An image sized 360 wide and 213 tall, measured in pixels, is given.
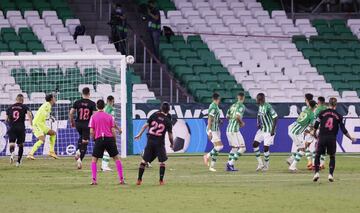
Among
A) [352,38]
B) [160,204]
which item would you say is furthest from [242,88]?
[160,204]

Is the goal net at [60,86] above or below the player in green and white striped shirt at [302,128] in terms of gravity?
above

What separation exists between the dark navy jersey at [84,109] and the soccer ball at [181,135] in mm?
8072

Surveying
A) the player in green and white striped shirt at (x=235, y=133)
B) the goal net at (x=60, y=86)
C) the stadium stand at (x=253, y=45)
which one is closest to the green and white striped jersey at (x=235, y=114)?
the player in green and white striped shirt at (x=235, y=133)

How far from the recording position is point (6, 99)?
35.7 m

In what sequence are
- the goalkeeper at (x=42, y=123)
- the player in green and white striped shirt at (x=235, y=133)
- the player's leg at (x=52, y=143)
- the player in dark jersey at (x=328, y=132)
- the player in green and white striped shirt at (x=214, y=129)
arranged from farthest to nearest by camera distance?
the player's leg at (x=52, y=143) < the goalkeeper at (x=42, y=123) < the player in green and white striped shirt at (x=214, y=129) < the player in green and white striped shirt at (x=235, y=133) < the player in dark jersey at (x=328, y=132)

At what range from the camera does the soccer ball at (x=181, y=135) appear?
3672cm

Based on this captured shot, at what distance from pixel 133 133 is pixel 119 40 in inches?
258

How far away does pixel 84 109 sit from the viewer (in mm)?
28750

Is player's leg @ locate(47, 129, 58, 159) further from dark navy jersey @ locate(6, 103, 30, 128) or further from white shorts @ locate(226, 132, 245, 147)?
white shorts @ locate(226, 132, 245, 147)

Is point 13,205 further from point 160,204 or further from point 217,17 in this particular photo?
point 217,17

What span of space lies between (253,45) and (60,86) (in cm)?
1116

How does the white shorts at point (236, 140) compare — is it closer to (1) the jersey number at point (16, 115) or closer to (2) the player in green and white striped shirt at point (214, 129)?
(2) the player in green and white striped shirt at point (214, 129)

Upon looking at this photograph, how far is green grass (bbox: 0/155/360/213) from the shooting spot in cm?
1894

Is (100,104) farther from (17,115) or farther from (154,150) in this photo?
(17,115)
